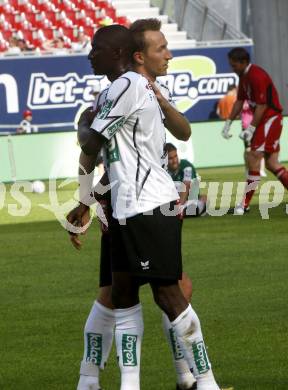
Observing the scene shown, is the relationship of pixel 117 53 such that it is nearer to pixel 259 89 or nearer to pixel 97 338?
pixel 97 338

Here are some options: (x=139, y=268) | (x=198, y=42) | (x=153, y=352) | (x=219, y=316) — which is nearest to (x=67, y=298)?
(x=219, y=316)

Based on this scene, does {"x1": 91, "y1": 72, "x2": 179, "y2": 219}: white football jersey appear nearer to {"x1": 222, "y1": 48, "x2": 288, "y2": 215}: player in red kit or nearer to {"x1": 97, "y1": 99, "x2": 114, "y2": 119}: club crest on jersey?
{"x1": 97, "y1": 99, "x2": 114, "y2": 119}: club crest on jersey

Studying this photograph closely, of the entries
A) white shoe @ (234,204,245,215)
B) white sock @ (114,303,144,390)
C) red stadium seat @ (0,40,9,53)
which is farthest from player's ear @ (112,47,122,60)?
red stadium seat @ (0,40,9,53)

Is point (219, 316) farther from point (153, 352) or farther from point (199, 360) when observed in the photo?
point (199, 360)

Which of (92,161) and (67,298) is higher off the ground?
(92,161)

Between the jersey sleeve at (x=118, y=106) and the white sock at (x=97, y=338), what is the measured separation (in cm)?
116

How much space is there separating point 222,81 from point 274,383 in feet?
96.1

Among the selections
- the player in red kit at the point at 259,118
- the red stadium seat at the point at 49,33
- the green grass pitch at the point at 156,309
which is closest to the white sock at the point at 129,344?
the green grass pitch at the point at 156,309

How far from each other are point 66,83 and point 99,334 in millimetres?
27529

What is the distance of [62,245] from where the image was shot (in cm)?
1589

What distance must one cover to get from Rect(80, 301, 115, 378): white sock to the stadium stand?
28.7 m

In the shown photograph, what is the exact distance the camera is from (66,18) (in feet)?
124

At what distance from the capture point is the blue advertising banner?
3375 cm

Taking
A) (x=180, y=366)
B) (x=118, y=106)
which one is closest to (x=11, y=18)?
(x=180, y=366)
